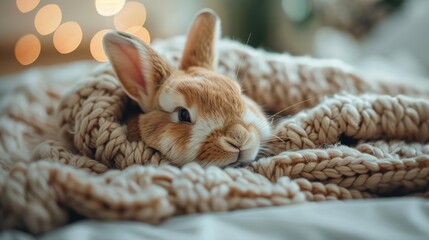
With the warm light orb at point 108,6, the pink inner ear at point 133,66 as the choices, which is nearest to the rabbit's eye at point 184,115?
the pink inner ear at point 133,66

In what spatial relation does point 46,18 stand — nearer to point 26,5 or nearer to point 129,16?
point 26,5

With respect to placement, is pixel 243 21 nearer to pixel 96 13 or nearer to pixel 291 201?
pixel 96 13

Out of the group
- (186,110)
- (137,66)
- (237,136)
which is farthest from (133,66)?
(237,136)

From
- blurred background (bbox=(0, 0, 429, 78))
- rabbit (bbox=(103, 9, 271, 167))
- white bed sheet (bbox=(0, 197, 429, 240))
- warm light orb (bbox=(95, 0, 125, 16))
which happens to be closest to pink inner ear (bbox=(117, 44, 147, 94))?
rabbit (bbox=(103, 9, 271, 167))

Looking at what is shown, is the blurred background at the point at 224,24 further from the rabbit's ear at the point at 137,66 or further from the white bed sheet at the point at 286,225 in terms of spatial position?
the white bed sheet at the point at 286,225

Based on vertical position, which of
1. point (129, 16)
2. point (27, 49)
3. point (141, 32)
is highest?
point (129, 16)

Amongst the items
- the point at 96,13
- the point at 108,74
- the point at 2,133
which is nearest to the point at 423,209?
the point at 108,74

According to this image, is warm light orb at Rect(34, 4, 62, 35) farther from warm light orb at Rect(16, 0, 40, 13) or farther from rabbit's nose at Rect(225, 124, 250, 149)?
rabbit's nose at Rect(225, 124, 250, 149)
